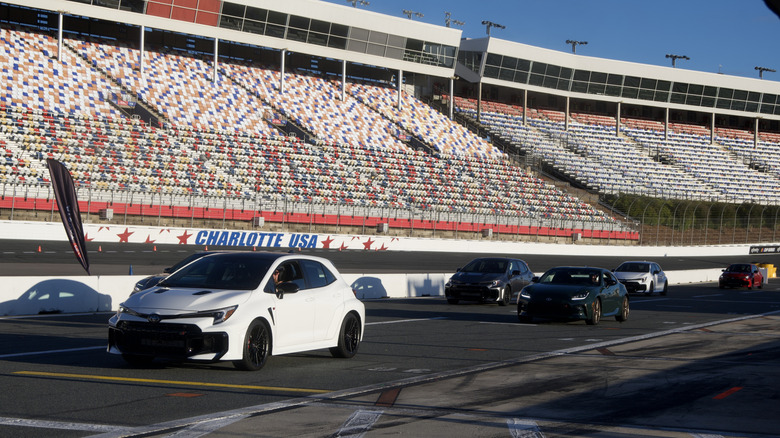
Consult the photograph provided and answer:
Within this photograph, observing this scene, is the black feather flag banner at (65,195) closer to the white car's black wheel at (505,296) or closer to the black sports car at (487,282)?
the black sports car at (487,282)

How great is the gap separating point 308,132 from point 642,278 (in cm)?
2895

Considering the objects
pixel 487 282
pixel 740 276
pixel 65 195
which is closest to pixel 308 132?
pixel 740 276

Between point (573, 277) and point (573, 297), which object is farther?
point (573, 277)

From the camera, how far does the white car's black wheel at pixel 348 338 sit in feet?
43.7

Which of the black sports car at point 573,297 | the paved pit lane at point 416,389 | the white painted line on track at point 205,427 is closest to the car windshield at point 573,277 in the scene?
the black sports car at point 573,297

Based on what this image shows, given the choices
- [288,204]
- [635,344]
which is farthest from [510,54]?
[635,344]

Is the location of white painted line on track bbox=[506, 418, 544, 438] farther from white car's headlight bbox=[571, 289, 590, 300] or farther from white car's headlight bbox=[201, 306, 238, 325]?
white car's headlight bbox=[571, 289, 590, 300]

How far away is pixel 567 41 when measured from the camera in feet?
316

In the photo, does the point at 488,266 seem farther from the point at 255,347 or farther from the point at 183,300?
the point at 183,300

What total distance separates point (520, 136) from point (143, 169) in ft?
129

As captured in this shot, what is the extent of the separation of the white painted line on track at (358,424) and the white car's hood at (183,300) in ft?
9.51

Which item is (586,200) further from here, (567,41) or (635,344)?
(635,344)

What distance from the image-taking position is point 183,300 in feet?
37.3

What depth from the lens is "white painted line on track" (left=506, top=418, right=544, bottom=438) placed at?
8.13 m
